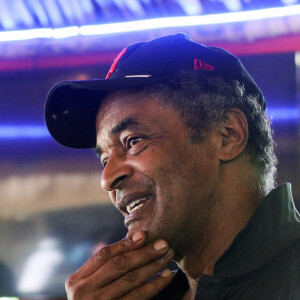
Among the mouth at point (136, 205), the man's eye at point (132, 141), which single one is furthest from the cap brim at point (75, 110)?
the mouth at point (136, 205)

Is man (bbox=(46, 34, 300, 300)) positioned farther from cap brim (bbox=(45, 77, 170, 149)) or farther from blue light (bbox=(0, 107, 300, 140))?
blue light (bbox=(0, 107, 300, 140))

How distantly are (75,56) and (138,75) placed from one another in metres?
1.20

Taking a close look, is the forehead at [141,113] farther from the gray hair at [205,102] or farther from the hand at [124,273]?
the hand at [124,273]

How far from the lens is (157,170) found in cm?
124

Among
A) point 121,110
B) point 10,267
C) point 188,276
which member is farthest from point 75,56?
point 188,276

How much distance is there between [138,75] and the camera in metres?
1.27

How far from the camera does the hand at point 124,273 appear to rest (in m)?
1.14

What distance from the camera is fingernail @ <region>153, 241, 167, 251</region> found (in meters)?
1.17

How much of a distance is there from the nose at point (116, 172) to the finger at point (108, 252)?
0.48 ft

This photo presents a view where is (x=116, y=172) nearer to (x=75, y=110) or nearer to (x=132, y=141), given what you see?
(x=132, y=141)

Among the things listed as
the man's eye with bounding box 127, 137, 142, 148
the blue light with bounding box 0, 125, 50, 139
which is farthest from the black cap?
the blue light with bounding box 0, 125, 50, 139

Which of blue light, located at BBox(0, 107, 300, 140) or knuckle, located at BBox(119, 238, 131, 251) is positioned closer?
knuckle, located at BBox(119, 238, 131, 251)

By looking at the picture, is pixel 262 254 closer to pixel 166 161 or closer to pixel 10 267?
pixel 166 161

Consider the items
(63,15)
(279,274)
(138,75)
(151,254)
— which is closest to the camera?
(279,274)
